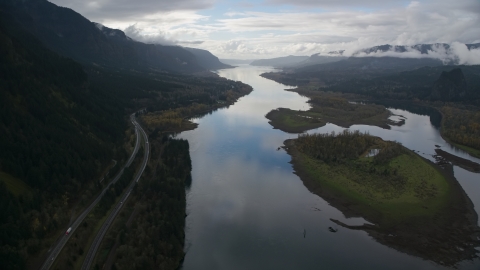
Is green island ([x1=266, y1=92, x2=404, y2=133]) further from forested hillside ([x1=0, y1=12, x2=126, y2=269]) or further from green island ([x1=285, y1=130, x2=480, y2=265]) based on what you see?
forested hillside ([x1=0, y1=12, x2=126, y2=269])

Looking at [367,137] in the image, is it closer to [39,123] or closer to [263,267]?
[263,267]

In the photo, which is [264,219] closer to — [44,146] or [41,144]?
[44,146]

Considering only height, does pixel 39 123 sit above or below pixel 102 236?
above

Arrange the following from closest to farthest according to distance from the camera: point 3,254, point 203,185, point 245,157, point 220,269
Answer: point 3,254 → point 220,269 → point 203,185 → point 245,157

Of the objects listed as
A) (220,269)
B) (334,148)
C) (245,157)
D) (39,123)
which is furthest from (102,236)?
(334,148)

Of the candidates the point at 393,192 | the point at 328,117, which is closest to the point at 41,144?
the point at 393,192

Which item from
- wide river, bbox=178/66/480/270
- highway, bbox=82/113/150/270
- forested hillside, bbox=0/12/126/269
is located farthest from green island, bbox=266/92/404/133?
highway, bbox=82/113/150/270
